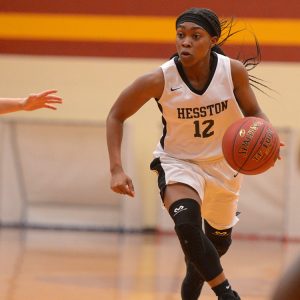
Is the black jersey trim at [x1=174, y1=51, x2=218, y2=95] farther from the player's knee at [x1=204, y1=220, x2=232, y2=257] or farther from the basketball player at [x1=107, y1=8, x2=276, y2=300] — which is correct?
the player's knee at [x1=204, y1=220, x2=232, y2=257]

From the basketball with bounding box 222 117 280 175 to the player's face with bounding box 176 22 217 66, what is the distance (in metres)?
0.56

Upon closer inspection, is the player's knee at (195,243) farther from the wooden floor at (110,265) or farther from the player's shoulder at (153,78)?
the wooden floor at (110,265)

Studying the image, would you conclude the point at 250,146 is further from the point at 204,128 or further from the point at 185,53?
the point at 185,53

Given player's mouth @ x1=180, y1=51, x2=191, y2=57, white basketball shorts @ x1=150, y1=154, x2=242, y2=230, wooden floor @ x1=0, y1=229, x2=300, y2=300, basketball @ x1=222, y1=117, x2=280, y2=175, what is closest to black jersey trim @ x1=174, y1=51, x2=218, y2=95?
player's mouth @ x1=180, y1=51, x2=191, y2=57

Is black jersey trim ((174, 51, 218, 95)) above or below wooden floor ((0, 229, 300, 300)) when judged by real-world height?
above

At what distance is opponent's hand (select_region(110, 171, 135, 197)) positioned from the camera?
5.46 metres

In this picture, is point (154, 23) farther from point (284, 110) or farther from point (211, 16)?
point (211, 16)

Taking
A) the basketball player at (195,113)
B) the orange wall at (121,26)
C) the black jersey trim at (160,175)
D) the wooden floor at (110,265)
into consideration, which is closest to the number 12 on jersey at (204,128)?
the basketball player at (195,113)

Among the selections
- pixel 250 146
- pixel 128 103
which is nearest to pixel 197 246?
pixel 250 146

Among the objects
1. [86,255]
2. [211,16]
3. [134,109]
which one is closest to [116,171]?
[134,109]

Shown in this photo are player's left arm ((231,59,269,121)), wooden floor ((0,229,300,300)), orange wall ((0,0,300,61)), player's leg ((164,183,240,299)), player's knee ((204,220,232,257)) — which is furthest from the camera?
orange wall ((0,0,300,61))

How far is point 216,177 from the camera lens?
5.93 metres

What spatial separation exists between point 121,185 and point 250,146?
90cm

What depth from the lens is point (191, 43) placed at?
5742 mm
